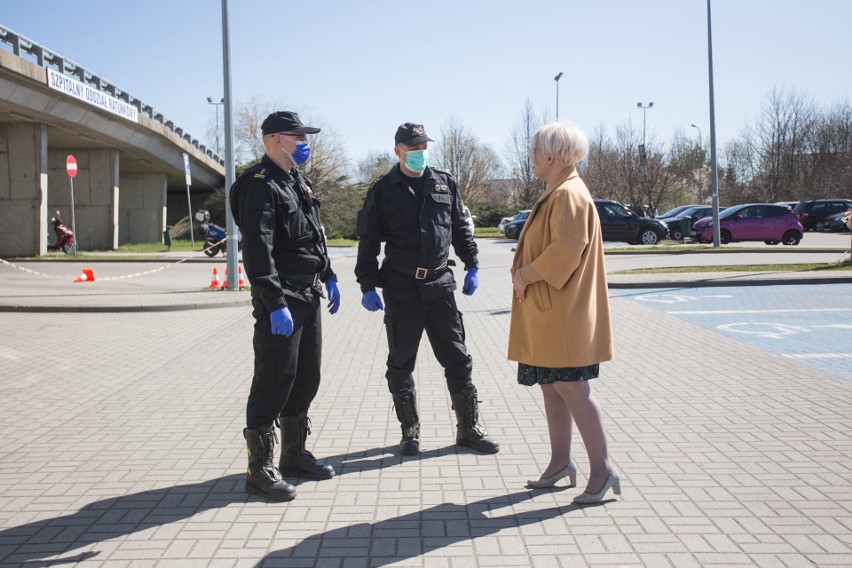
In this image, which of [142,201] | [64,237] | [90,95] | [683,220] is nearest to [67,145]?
[64,237]

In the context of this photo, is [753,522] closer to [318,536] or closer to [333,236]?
[318,536]

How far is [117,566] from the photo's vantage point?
3264mm

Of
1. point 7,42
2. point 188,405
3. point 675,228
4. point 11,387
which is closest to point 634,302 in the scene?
point 188,405

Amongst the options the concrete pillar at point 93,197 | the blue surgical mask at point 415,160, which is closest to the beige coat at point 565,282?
the blue surgical mask at point 415,160

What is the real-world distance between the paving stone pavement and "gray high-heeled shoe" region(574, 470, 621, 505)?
0.05 meters

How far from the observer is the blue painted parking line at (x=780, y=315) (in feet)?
26.7

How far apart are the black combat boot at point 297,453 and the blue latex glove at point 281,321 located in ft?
2.29

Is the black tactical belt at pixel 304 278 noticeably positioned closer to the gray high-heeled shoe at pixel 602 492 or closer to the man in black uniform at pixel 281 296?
the man in black uniform at pixel 281 296

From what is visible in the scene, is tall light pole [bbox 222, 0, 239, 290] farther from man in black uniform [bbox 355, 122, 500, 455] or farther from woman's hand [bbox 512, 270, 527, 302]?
woman's hand [bbox 512, 270, 527, 302]

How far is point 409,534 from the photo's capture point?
358 cm

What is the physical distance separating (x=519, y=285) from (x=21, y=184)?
2502 centimetres

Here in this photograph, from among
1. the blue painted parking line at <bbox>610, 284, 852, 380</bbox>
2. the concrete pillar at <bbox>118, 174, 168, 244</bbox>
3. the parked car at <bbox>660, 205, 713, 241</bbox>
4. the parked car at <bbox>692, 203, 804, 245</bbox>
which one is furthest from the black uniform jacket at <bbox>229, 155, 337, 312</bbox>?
the concrete pillar at <bbox>118, 174, 168, 244</bbox>

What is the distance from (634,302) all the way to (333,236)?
114 ft

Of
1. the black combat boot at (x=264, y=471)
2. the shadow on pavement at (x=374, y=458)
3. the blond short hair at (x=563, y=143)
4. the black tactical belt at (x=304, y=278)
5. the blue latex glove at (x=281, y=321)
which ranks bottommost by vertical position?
the shadow on pavement at (x=374, y=458)
